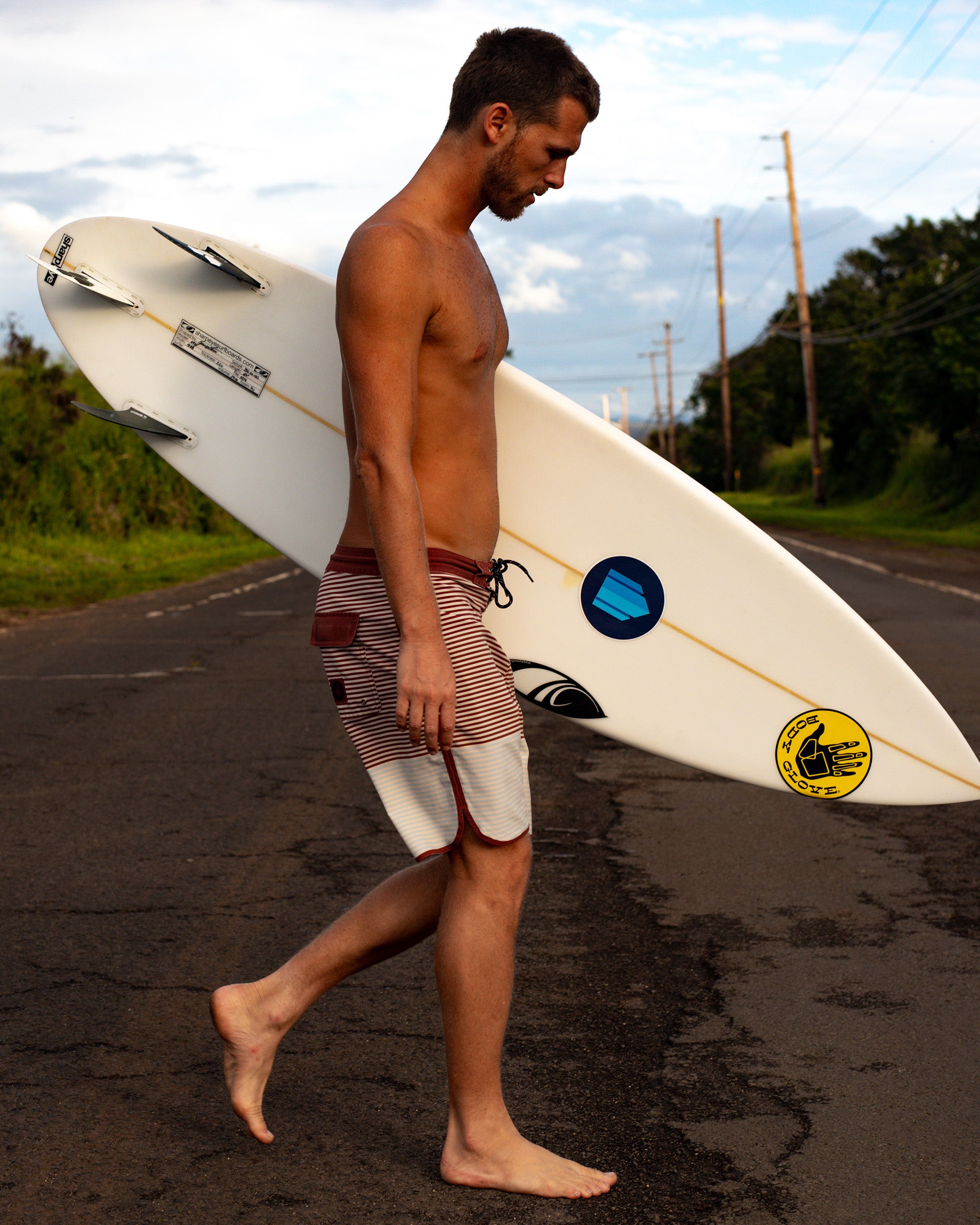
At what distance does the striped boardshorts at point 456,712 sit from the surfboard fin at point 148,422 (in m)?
1.45

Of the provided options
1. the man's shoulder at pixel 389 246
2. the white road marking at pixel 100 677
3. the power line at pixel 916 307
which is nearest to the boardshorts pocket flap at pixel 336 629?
the man's shoulder at pixel 389 246

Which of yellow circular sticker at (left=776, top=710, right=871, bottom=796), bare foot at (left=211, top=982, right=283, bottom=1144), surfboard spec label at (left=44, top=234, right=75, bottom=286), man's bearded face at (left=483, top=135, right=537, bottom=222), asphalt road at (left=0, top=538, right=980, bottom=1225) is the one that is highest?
surfboard spec label at (left=44, top=234, right=75, bottom=286)

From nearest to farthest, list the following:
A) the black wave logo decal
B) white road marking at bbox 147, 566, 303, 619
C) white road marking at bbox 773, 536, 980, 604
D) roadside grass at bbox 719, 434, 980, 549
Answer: the black wave logo decal
white road marking at bbox 147, 566, 303, 619
white road marking at bbox 773, 536, 980, 604
roadside grass at bbox 719, 434, 980, 549

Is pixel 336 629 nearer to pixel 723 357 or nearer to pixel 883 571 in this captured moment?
pixel 883 571

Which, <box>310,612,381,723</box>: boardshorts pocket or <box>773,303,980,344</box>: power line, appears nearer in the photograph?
<box>310,612,381,723</box>: boardshorts pocket

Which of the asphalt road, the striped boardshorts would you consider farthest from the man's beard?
the asphalt road

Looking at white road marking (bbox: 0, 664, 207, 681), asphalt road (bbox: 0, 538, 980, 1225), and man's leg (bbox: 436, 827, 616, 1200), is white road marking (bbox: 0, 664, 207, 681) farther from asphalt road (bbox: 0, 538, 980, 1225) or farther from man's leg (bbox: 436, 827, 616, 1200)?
man's leg (bbox: 436, 827, 616, 1200)

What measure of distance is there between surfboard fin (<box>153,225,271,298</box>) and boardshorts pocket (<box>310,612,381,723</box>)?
61.1 inches

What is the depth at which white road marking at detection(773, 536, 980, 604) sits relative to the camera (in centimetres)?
1346

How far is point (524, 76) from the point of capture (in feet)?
7.75

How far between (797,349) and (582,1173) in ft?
170

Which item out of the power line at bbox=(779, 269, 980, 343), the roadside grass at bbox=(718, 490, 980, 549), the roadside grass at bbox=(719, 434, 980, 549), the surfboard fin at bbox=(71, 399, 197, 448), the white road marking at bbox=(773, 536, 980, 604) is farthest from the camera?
the power line at bbox=(779, 269, 980, 343)

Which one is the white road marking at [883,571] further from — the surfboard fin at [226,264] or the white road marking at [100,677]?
the surfboard fin at [226,264]

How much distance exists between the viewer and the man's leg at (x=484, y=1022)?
91.7 inches
